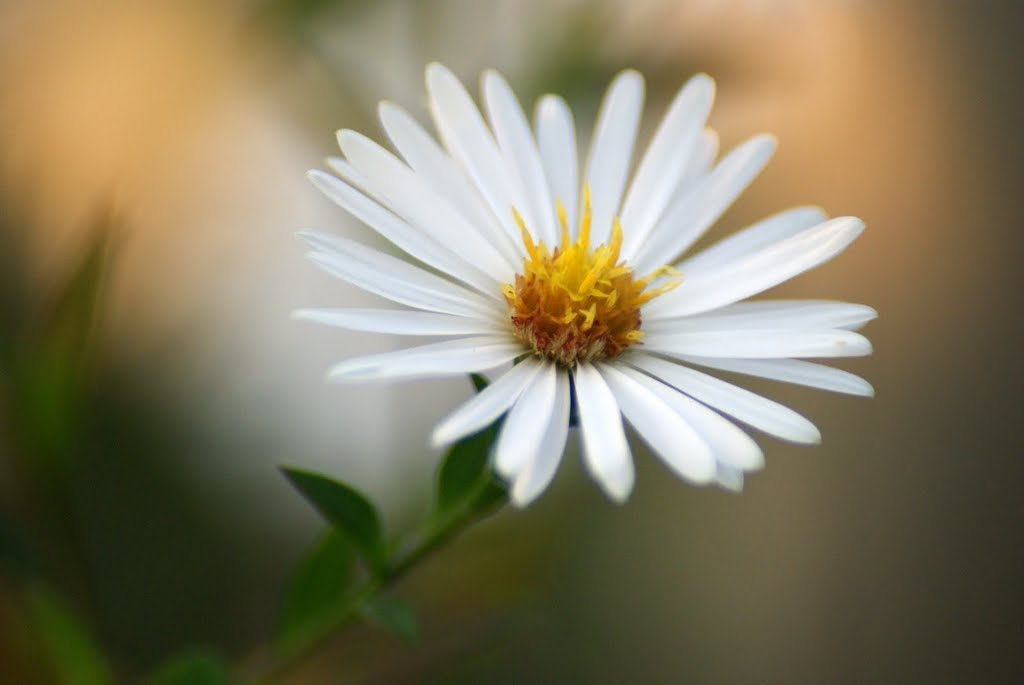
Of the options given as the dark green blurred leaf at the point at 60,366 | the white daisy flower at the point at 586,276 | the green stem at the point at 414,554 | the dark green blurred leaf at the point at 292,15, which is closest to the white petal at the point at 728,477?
the white daisy flower at the point at 586,276

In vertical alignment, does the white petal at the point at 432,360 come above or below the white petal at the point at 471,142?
below

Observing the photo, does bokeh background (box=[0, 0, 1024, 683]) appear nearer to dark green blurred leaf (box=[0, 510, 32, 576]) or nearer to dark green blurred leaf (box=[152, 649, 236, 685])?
dark green blurred leaf (box=[0, 510, 32, 576])

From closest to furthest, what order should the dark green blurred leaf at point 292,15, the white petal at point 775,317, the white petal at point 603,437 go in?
1. the white petal at point 603,437
2. the white petal at point 775,317
3. the dark green blurred leaf at point 292,15

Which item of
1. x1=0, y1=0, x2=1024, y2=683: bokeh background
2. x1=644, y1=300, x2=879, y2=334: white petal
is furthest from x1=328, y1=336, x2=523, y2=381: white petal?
x1=0, y1=0, x2=1024, y2=683: bokeh background

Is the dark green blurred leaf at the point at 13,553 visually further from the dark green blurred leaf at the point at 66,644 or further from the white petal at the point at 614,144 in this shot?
the white petal at the point at 614,144

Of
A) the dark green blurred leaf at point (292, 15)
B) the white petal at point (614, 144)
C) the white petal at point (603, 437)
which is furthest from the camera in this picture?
the dark green blurred leaf at point (292, 15)

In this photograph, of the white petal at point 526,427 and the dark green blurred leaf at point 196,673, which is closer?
the white petal at point 526,427
